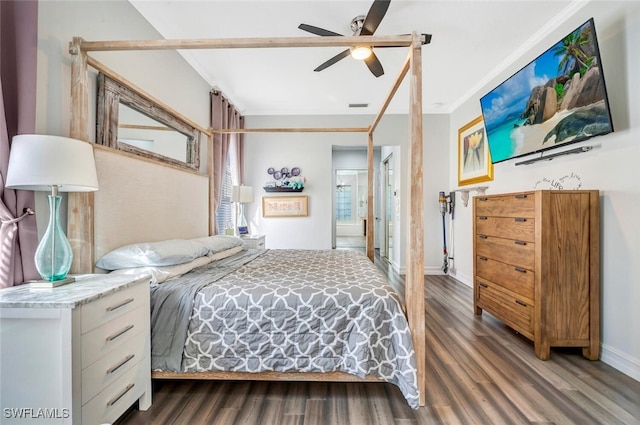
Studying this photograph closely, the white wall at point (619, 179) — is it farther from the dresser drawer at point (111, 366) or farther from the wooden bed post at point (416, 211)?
the dresser drawer at point (111, 366)

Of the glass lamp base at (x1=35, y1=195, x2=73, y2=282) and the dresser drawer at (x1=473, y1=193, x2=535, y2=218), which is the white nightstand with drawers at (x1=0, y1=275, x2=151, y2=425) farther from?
the dresser drawer at (x1=473, y1=193, x2=535, y2=218)

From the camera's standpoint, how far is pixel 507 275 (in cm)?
248

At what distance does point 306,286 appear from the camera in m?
1.72

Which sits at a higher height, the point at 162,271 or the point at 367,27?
the point at 367,27

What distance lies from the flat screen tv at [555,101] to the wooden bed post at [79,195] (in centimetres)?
339

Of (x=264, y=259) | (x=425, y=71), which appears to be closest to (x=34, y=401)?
(x=264, y=259)

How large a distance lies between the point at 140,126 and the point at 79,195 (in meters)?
0.88

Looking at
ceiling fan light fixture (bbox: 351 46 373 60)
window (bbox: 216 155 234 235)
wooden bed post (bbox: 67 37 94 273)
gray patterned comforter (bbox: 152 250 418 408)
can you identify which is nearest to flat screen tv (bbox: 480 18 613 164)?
ceiling fan light fixture (bbox: 351 46 373 60)

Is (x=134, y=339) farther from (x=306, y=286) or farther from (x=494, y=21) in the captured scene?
(x=494, y=21)

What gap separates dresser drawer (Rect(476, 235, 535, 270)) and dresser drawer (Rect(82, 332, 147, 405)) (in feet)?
9.26

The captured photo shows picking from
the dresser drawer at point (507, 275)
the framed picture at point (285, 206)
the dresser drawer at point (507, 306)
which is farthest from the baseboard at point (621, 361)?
the framed picture at point (285, 206)

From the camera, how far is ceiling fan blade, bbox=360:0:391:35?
1884 mm

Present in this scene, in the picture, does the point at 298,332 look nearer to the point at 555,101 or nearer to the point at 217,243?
the point at 217,243

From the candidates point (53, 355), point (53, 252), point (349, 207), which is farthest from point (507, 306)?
point (349, 207)
